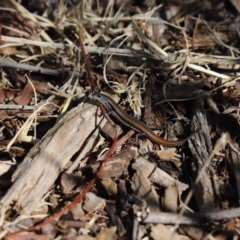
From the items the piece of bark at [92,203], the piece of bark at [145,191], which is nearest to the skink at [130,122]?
the piece of bark at [145,191]

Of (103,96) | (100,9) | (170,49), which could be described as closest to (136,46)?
(170,49)

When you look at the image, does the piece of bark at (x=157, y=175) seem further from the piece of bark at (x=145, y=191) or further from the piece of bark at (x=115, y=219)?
the piece of bark at (x=115, y=219)

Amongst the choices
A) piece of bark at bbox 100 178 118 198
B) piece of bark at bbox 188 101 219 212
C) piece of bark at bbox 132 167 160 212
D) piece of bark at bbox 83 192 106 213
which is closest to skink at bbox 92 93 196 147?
piece of bark at bbox 188 101 219 212

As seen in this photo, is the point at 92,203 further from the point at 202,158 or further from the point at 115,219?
the point at 202,158

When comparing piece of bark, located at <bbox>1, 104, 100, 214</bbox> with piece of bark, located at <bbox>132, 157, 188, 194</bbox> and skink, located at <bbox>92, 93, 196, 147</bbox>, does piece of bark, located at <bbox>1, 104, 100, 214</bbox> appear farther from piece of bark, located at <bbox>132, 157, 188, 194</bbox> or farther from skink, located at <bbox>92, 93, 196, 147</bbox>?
piece of bark, located at <bbox>132, 157, 188, 194</bbox>

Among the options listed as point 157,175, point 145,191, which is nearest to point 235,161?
point 157,175

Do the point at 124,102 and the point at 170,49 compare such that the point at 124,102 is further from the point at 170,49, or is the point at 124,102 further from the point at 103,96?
the point at 170,49
